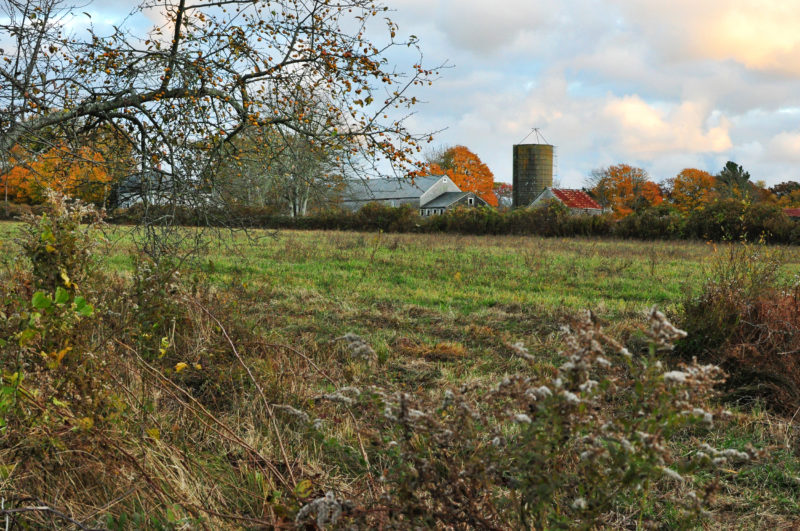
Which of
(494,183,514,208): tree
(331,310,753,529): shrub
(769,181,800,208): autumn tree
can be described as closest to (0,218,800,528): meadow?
(331,310,753,529): shrub

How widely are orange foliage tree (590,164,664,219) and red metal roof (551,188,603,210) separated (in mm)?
4527

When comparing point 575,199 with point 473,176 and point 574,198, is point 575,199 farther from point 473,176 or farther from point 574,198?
point 473,176

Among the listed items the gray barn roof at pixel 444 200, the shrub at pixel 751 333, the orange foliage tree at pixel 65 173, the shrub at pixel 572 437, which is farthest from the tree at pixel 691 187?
the shrub at pixel 572 437

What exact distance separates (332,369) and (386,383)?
544mm

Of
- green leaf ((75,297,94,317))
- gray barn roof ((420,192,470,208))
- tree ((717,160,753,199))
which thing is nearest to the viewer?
green leaf ((75,297,94,317))

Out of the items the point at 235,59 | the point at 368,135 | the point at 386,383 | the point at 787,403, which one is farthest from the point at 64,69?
the point at 787,403

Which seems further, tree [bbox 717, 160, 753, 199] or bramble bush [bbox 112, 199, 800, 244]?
tree [bbox 717, 160, 753, 199]

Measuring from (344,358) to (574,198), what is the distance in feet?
191

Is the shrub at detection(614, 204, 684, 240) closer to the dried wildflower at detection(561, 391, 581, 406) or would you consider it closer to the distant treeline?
the distant treeline

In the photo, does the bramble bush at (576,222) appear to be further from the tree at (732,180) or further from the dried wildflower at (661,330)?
the tree at (732,180)

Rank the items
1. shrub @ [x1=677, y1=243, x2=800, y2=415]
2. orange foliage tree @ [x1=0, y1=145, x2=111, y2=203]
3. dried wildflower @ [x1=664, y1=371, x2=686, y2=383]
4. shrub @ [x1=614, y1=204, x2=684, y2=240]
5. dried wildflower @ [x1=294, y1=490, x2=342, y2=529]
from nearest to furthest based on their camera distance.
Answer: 1. dried wildflower @ [x1=664, y1=371, x2=686, y2=383]
2. dried wildflower @ [x1=294, y1=490, x2=342, y2=529]
3. shrub @ [x1=677, y1=243, x2=800, y2=415]
4. orange foliage tree @ [x1=0, y1=145, x2=111, y2=203]
5. shrub @ [x1=614, y1=204, x2=684, y2=240]

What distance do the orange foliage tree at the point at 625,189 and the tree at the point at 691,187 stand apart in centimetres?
208

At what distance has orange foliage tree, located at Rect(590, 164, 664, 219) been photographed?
215ft

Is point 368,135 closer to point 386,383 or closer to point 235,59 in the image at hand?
point 235,59
